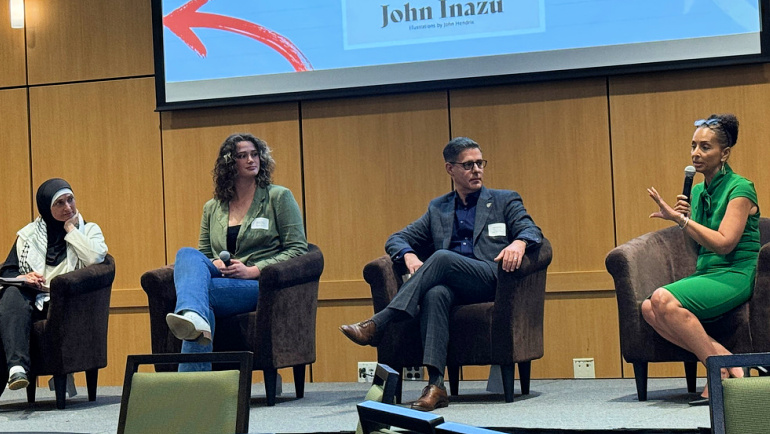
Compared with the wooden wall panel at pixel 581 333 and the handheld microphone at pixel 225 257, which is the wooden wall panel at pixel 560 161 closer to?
the wooden wall panel at pixel 581 333

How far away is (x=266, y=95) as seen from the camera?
5.52 m

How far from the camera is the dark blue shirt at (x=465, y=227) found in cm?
433

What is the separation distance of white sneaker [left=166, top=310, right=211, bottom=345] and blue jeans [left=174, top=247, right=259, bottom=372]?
0.05 m

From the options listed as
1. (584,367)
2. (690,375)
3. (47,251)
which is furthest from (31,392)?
(690,375)

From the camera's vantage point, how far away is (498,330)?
13.4 feet

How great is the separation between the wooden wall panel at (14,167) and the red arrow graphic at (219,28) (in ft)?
3.47

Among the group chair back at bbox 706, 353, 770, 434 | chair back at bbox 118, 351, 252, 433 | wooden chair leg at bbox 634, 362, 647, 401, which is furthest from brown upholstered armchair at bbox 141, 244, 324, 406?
chair back at bbox 706, 353, 770, 434

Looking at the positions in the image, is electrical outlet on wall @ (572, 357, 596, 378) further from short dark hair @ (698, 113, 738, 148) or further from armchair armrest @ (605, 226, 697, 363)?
short dark hair @ (698, 113, 738, 148)

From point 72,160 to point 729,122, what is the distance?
12.2 feet

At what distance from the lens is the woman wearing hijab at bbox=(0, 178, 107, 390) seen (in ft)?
15.0

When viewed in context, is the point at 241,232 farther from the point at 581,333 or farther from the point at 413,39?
the point at 581,333

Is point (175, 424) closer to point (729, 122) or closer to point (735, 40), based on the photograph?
point (729, 122)

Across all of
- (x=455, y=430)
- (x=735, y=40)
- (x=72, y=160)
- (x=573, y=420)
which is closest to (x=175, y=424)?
(x=455, y=430)

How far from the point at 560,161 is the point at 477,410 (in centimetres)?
167
